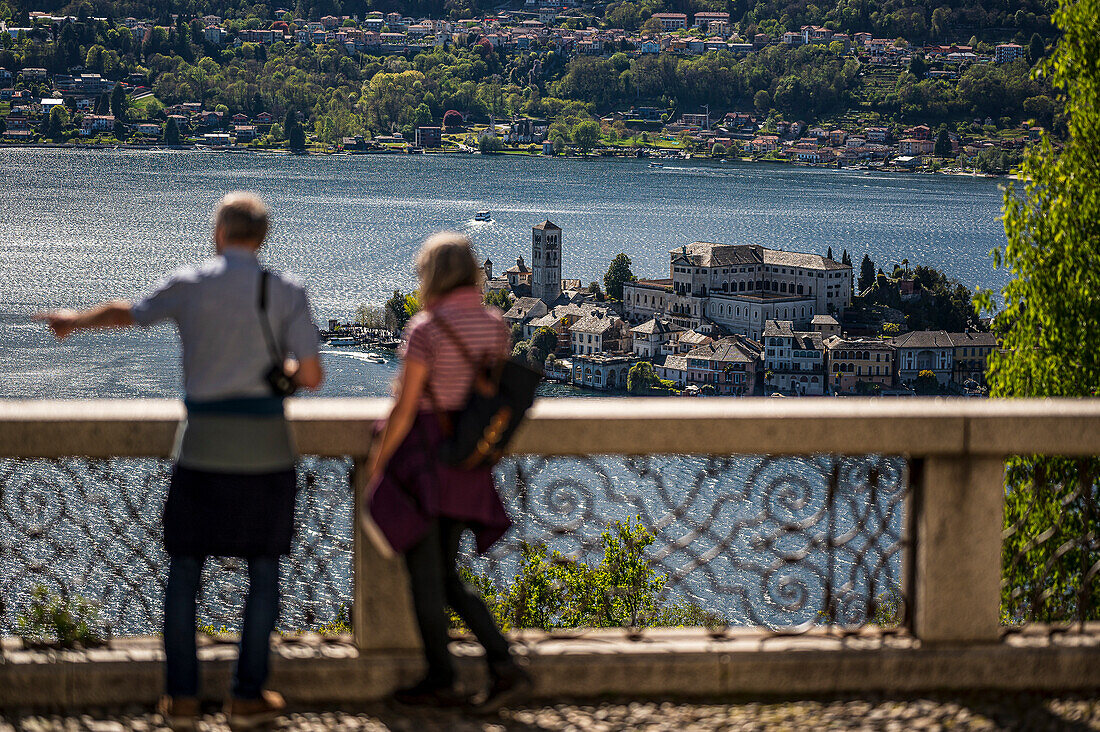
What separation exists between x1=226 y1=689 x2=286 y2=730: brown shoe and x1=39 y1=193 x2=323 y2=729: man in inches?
14.6

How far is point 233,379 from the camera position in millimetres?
3156

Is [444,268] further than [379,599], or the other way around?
[379,599]

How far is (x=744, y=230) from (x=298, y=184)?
4668cm

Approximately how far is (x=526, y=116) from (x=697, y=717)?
17834 cm

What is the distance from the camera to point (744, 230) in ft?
347

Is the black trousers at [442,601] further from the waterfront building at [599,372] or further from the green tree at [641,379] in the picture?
the waterfront building at [599,372]

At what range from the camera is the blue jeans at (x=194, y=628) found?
3340 millimetres

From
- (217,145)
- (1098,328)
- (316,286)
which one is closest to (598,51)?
(217,145)

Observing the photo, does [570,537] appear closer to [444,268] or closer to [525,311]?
[444,268]

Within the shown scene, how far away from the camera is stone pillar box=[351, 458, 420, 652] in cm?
365

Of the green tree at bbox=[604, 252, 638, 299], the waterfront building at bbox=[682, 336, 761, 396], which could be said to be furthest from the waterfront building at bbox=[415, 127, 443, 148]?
the waterfront building at bbox=[682, 336, 761, 396]

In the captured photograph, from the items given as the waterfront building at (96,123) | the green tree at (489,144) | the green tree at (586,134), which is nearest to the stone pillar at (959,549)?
the waterfront building at (96,123)

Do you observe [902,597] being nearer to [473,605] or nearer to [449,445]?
[473,605]

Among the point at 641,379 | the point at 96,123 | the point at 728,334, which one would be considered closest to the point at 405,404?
the point at 641,379
